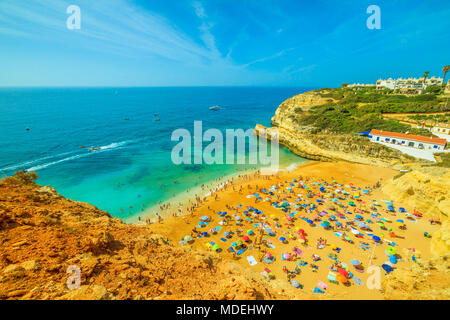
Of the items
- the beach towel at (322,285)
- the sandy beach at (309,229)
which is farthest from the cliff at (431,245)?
the beach towel at (322,285)

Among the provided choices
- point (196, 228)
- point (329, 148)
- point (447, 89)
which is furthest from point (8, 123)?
point (447, 89)

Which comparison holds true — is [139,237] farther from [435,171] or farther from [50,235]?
[435,171]

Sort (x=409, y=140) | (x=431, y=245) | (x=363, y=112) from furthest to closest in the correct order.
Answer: (x=363, y=112), (x=409, y=140), (x=431, y=245)

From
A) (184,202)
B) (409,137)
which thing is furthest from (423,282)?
(409,137)

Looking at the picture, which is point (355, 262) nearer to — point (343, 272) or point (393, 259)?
point (343, 272)

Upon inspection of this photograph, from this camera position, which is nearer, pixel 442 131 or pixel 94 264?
pixel 94 264
